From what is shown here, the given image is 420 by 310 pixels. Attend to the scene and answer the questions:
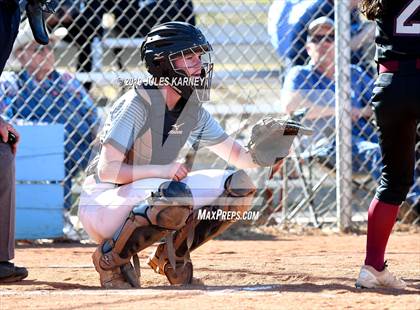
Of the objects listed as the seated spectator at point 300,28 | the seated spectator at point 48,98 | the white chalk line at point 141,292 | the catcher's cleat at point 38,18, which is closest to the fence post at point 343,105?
the seated spectator at point 300,28

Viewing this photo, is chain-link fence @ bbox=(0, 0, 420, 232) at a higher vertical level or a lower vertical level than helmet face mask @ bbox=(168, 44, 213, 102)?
lower

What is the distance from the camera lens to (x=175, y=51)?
4.73 metres

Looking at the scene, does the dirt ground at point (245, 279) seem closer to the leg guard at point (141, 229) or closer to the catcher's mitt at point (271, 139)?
the leg guard at point (141, 229)

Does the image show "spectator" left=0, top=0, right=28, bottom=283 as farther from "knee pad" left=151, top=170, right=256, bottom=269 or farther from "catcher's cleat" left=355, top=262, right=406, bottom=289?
"catcher's cleat" left=355, top=262, right=406, bottom=289

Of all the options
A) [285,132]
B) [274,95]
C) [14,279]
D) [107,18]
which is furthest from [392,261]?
[107,18]

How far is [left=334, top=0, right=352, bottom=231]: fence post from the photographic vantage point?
25.0 ft

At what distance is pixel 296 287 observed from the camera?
449cm

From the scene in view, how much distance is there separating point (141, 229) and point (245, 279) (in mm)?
807

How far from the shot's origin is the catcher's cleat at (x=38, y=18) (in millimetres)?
5008

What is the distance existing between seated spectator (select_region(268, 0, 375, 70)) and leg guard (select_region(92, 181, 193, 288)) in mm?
3646

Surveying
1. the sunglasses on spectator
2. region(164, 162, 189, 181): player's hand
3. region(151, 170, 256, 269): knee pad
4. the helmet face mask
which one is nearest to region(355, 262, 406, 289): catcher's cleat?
region(151, 170, 256, 269): knee pad

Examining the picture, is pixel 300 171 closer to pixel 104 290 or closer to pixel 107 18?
pixel 107 18

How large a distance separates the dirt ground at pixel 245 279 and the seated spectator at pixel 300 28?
155cm

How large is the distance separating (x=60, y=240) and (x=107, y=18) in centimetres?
267
